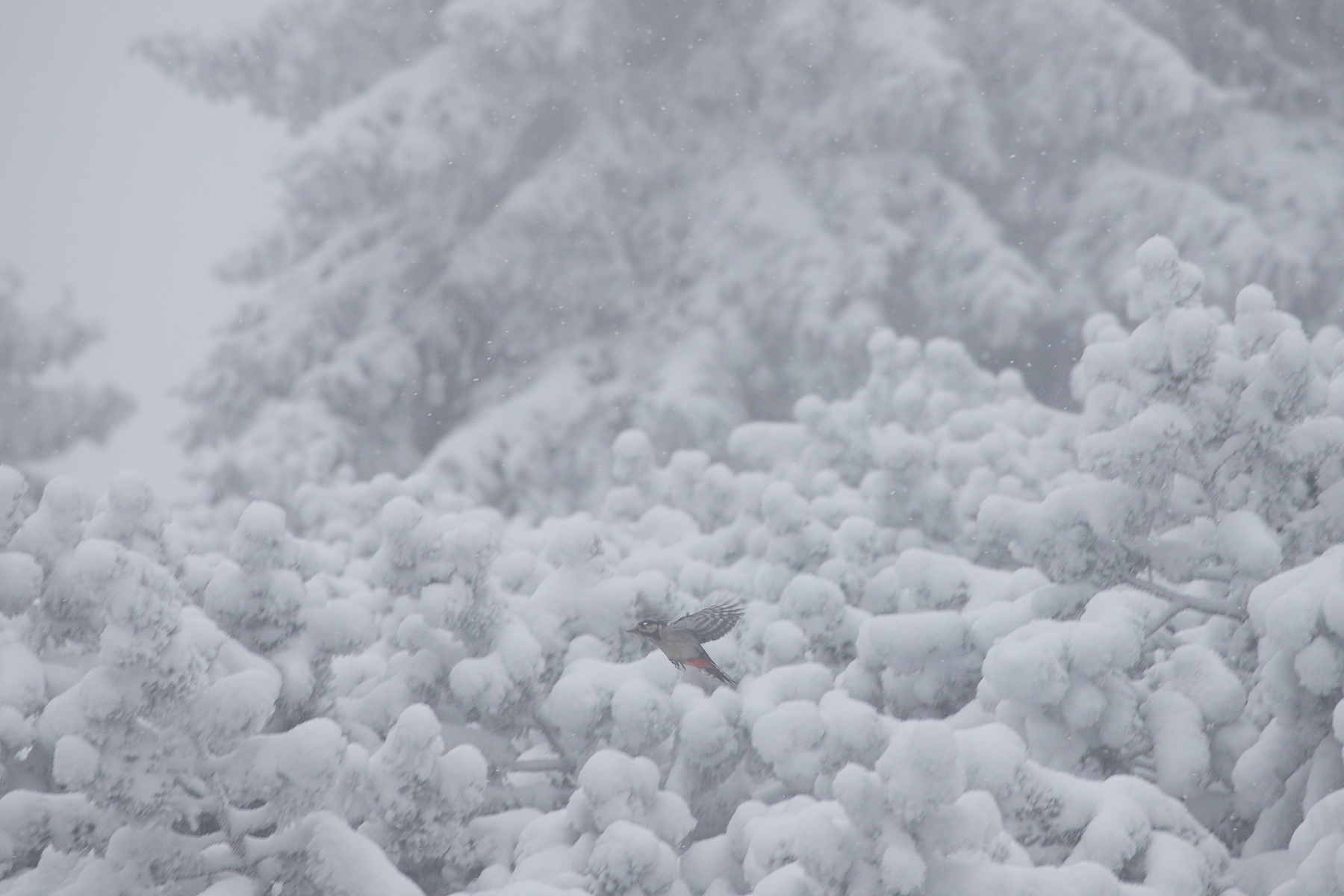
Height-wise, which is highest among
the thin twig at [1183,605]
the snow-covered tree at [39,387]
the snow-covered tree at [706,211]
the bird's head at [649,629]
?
the snow-covered tree at [39,387]

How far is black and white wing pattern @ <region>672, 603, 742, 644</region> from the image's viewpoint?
6.56 ft

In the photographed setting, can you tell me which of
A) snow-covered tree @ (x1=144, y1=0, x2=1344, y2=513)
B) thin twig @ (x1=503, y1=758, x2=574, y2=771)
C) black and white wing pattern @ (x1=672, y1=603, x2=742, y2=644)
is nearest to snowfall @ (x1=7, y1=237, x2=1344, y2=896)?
thin twig @ (x1=503, y1=758, x2=574, y2=771)

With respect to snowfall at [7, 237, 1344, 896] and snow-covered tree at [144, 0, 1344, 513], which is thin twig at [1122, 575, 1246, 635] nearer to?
snowfall at [7, 237, 1344, 896]

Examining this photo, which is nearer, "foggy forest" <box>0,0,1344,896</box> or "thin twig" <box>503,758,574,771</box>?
"foggy forest" <box>0,0,1344,896</box>

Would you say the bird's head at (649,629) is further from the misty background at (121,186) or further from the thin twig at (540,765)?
the misty background at (121,186)

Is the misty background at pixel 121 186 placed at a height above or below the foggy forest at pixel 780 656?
above

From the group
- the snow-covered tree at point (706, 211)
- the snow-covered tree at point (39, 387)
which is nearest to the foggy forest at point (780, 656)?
the snow-covered tree at point (706, 211)

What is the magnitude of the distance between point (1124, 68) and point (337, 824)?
9444mm

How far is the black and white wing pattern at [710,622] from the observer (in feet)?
6.56

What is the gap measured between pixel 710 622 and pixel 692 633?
5 cm

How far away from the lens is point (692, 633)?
6.56ft

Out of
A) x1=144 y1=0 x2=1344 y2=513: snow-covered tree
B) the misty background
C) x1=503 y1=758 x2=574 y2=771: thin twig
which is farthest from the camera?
the misty background

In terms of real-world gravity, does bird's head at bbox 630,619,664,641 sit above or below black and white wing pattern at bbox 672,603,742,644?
above

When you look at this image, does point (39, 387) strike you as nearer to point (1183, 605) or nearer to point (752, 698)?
point (752, 698)
